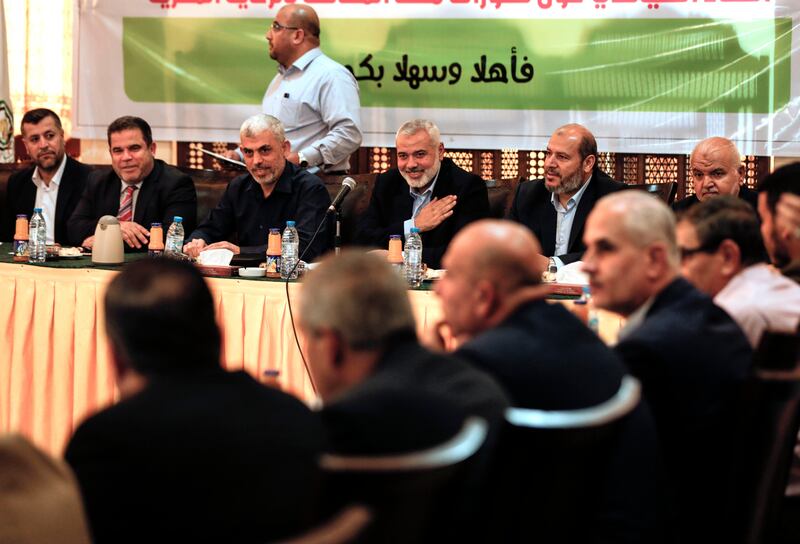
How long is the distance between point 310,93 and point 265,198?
45.0 inches

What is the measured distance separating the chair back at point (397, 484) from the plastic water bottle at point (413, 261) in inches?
108

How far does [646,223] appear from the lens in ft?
7.72

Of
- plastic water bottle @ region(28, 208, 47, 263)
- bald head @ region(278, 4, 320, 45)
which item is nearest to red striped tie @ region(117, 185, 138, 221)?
plastic water bottle @ region(28, 208, 47, 263)

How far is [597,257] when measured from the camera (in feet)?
7.88

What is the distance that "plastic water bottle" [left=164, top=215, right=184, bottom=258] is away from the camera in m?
4.90

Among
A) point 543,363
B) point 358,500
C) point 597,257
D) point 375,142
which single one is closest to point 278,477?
point 358,500

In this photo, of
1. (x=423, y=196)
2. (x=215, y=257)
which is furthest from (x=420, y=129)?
(x=215, y=257)

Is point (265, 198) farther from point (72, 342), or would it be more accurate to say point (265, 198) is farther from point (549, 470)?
point (549, 470)

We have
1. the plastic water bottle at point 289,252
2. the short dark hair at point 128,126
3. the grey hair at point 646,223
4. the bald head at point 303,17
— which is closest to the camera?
the grey hair at point 646,223

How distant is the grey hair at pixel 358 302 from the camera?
5.36 ft

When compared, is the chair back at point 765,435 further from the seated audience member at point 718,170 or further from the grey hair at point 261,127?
the grey hair at point 261,127

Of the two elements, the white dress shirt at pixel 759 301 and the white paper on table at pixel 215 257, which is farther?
the white paper on table at pixel 215 257

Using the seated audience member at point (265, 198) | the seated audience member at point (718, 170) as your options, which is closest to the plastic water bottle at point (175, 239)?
the seated audience member at point (265, 198)

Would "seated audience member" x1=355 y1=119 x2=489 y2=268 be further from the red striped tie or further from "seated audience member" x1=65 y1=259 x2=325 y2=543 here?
"seated audience member" x1=65 y1=259 x2=325 y2=543
